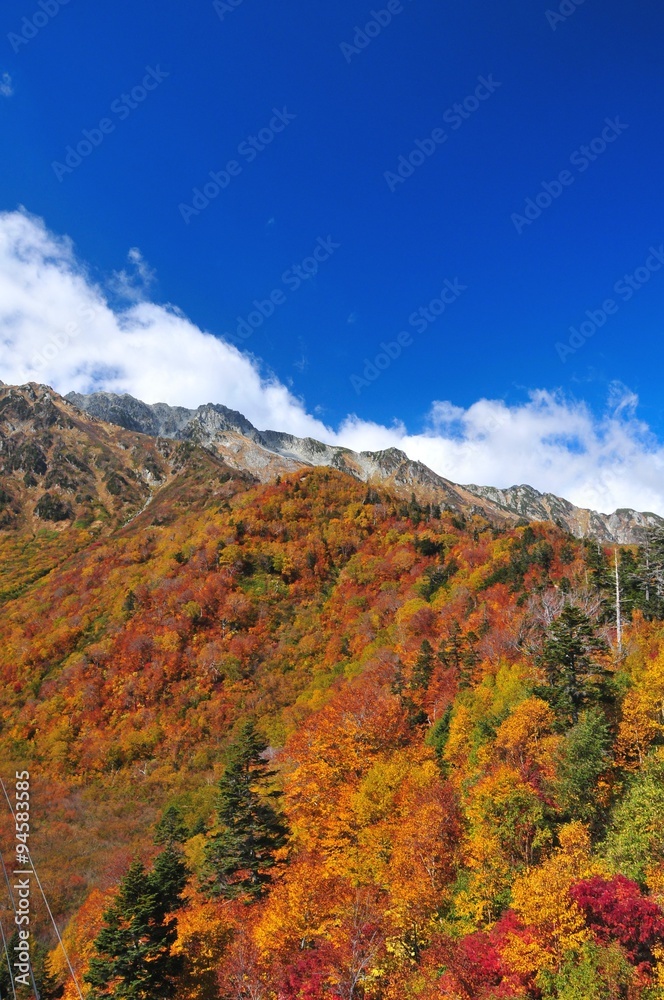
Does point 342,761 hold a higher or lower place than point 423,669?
lower

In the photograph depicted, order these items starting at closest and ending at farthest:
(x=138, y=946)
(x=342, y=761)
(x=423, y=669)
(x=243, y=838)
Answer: (x=138, y=946), (x=243, y=838), (x=342, y=761), (x=423, y=669)

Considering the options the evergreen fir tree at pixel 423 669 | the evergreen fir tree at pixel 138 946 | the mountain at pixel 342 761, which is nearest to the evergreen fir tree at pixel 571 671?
the mountain at pixel 342 761

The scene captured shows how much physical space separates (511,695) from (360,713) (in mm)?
14715

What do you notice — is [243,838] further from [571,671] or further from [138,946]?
[571,671]

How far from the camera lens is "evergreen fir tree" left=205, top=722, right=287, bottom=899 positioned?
3419 centimetres

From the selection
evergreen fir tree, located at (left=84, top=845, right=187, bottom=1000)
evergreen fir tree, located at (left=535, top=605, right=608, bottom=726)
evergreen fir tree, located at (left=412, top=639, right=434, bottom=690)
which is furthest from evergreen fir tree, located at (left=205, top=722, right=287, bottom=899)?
evergreen fir tree, located at (left=412, top=639, right=434, bottom=690)

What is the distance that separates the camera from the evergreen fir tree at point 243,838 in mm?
34188

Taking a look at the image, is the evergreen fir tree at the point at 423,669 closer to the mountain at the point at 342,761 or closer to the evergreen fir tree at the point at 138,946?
the mountain at the point at 342,761

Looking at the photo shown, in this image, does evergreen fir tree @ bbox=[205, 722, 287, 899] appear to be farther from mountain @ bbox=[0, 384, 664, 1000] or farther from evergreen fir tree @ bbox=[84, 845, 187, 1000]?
evergreen fir tree @ bbox=[84, 845, 187, 1000]

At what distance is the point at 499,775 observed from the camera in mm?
33281

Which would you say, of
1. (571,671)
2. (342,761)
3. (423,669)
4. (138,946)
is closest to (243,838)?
(138,946)

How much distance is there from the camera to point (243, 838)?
113 feet

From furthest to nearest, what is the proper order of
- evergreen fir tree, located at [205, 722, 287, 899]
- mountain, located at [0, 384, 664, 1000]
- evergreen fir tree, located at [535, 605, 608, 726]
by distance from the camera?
evergreen fir tree, located at [535, 605, 608, 726], evergreen fir tree, located at [205, 722, 287, 899], mountain, located at [0, 384, 664, 1000]

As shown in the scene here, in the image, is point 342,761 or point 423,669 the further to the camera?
point 423,669
